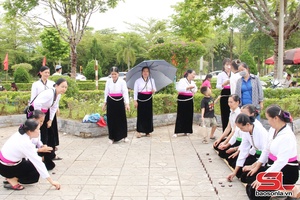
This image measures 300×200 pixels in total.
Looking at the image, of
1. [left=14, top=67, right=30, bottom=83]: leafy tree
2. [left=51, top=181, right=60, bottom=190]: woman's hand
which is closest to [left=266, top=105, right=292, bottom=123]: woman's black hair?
[left=51, top=181, right=60, bottom=190]: woman's hand

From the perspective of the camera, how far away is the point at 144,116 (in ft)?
24.3

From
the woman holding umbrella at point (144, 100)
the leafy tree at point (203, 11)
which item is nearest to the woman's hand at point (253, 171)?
the woman holding umbrella at point (144, 100)

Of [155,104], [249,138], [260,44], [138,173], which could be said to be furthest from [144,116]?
[260,44]

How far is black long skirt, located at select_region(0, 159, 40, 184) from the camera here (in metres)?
4.08

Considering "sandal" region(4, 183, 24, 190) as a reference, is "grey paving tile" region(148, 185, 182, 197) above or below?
below

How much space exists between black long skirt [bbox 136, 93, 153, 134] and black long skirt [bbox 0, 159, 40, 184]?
11.3 ft

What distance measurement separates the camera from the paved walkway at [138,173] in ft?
13.2

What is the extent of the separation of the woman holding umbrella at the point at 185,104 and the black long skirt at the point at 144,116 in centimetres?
65

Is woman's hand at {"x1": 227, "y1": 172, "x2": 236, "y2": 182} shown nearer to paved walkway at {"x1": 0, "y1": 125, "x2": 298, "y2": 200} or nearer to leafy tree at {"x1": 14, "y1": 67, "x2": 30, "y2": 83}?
paved walkway at {"x1": 0, "y1": 125, "x2": 298, "y2": 200}

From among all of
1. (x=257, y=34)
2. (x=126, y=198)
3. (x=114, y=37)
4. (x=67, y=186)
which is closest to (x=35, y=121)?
(x=67, y=186)

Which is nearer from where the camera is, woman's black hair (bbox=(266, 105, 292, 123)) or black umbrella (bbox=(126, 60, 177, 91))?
woman's black hair (bbox=(266, 105, 292, 123))

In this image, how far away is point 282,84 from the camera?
35.0 feet

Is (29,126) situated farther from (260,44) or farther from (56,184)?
(260,44)

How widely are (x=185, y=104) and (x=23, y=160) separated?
13.2 feet
